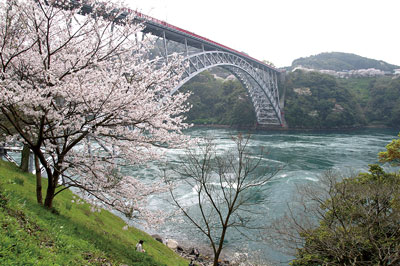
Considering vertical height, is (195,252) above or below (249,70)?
below

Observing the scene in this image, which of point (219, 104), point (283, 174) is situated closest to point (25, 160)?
point (283, 174)

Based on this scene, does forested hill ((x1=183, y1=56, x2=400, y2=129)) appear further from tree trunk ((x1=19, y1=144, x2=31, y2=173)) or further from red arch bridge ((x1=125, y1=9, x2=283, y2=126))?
tree trunk ((x1=19, y1=144, x2=31, y2=173))

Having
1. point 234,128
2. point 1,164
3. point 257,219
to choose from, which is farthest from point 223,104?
point 1,164

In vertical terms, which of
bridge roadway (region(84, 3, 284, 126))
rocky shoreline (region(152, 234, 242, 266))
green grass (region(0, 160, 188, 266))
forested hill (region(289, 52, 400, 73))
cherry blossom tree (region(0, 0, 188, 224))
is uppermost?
forested hill (region(289, 52, 400, 73))

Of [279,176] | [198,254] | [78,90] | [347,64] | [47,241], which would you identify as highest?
[347,64]

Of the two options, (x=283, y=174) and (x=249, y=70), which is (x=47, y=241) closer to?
(x=283, y=174)

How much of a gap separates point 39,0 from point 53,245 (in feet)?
15.0

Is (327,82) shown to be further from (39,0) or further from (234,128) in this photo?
(39,0)

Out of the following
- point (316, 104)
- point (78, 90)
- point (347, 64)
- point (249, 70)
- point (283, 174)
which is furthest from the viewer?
point (347, 64)

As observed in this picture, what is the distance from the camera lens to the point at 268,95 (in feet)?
158

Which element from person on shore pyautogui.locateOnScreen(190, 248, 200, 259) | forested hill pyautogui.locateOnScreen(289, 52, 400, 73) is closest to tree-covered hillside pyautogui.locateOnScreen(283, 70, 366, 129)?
person on shore pyautogui.locateOnScreen(190, 248, 200, 259)

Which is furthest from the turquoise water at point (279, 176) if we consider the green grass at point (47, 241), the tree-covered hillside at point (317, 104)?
the tree-covered hillside at point (317, 104)

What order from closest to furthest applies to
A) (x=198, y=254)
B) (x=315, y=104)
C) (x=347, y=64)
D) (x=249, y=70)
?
1. (x=198, y=254)
2. (x=249, y=70)
3. (x=315, y=104)
4. (x=347, y=64)

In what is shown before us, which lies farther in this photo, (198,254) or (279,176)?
(279,176)
